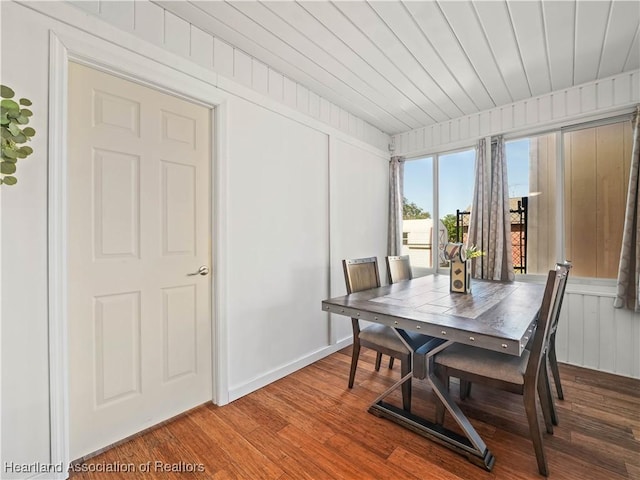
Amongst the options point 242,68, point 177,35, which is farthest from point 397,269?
point 177,35

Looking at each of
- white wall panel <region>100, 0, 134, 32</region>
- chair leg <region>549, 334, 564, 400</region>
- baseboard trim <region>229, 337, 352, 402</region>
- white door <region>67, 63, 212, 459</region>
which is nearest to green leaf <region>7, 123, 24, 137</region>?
white door <region>67, 63, 212, 459</region>

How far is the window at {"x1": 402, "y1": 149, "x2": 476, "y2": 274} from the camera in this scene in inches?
142

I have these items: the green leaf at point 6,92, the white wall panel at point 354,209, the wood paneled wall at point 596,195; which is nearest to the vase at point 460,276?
the white wall panel at point 354,209

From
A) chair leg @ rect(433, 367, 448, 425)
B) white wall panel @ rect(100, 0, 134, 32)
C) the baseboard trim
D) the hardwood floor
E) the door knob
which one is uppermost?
white wall panel @ rect(100, 0, 134, 32)

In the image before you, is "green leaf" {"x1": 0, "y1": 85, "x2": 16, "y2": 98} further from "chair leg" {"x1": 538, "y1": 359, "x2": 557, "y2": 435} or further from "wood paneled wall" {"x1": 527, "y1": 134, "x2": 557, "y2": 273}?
"wood paneled wall" {"x1": 527, "y1": 134, "x2": 557, "y2": 273}

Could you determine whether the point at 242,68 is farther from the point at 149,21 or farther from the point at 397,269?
the point at 397,269

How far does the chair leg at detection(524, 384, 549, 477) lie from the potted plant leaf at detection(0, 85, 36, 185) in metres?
2.63

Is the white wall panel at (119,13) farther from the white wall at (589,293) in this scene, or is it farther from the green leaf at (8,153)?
the white wall at (589,293)

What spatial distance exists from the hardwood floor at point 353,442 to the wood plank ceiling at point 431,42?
8.51ft

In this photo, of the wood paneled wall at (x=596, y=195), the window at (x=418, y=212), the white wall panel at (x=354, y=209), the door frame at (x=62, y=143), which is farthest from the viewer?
the window at (x=418, y=212)

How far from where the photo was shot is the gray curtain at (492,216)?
123 inches

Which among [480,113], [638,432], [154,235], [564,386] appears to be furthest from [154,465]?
[480,113]

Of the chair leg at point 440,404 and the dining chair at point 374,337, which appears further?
the dining chair at point 374,337

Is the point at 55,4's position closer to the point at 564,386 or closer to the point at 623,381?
the point at 564,386
